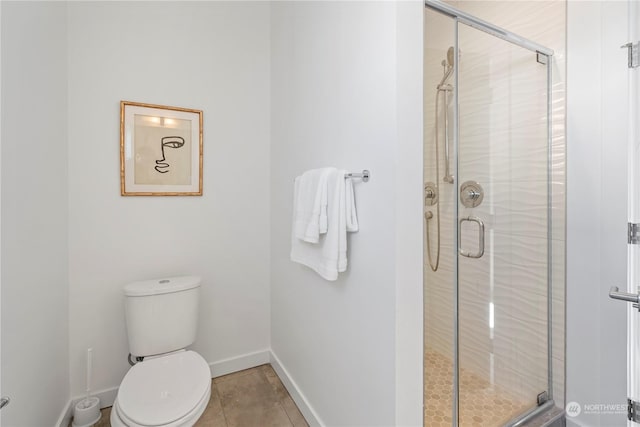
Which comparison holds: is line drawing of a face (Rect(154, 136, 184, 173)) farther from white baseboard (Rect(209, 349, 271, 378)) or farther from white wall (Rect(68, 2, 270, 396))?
white baseboard (Rect(209, 349, 271, 378))

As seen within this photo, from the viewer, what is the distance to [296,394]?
5.84 ft

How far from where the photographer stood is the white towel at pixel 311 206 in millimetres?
1339

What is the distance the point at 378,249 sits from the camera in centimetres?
113

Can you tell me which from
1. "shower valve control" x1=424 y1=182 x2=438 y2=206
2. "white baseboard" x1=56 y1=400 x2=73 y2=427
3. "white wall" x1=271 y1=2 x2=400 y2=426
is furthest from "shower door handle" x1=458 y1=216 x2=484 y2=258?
"white baseboard" x1=56 y1=400 x2=73 y2=427

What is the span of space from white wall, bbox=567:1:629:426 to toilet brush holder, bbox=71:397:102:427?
2394 mm

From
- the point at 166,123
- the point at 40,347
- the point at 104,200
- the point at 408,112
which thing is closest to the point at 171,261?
the point at 104,200

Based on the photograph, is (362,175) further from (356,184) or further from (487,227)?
(487,227)

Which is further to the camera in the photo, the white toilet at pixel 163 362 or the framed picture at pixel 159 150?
the framed picture at pixel 159 150

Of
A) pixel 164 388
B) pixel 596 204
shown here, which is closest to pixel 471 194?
pixel 596 204

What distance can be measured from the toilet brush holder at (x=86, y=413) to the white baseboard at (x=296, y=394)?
0.99 m

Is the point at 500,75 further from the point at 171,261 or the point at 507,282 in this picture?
the point at 171,261

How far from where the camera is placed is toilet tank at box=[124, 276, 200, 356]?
1627 mm

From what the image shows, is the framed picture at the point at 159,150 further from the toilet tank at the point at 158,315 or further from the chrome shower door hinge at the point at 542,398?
the chrome shower door hinge at the point at 542,398

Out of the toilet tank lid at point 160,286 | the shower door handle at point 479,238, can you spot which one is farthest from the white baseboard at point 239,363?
the shower door handle at point 479,238
